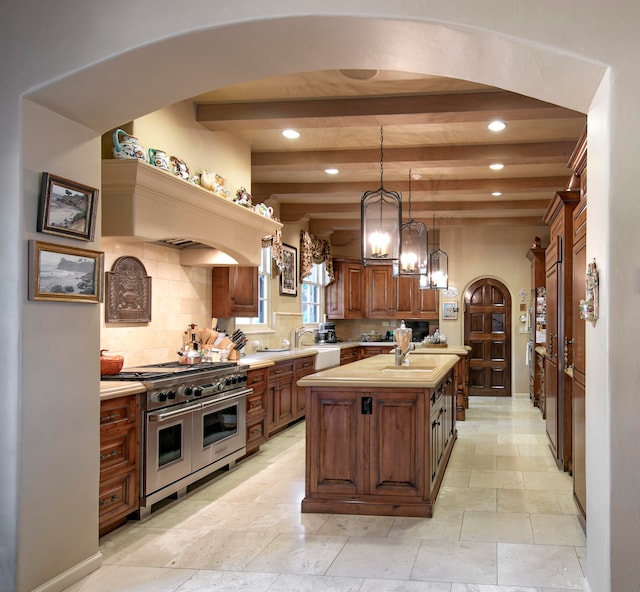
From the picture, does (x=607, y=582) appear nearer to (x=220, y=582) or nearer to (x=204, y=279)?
(x=220, y=582)

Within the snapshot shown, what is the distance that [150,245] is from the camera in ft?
16.5

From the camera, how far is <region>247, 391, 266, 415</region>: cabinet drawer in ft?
19.0

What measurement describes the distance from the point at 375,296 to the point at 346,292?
564mm

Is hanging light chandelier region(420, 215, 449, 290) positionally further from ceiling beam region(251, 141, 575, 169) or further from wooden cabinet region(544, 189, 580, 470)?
wooden cabinet region(544, 189, 580, 470)

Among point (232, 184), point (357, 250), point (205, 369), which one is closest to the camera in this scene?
point (205, 369)

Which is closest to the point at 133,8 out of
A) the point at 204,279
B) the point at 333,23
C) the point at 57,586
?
the point at 333,23

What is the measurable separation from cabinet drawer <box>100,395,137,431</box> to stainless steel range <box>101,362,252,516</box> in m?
0.11

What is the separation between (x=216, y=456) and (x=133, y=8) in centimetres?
324

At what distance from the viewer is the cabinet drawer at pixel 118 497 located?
357 cm

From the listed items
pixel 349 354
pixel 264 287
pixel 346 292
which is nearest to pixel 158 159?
pixel 264 287

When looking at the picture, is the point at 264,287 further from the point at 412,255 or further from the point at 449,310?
the point at 449,310

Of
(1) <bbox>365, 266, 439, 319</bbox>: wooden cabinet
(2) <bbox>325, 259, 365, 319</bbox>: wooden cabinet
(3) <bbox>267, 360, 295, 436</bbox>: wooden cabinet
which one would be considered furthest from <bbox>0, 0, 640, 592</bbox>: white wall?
(1) <bbox>365, 266, 439, 319</bbox>: wooden cabinet

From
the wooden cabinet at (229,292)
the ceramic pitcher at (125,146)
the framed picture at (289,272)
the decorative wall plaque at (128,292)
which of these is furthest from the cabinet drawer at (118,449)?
the framed picture at (289,272)

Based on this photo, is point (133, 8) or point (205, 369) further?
point (205, 369)
